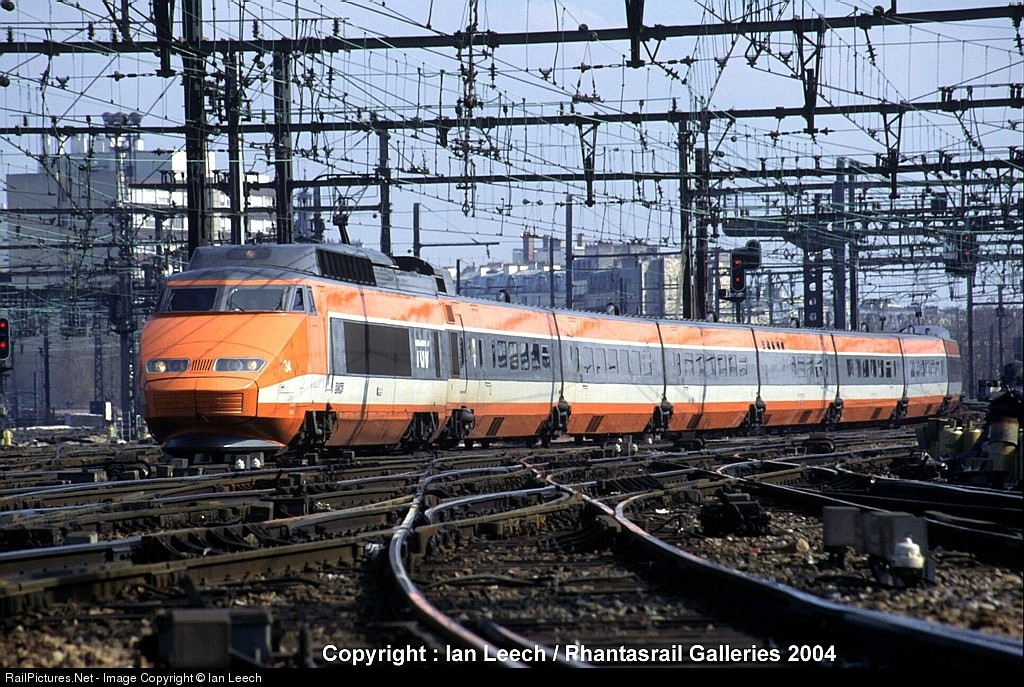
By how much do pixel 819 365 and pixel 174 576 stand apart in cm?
3619

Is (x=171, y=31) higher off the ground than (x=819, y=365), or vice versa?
(x=171, y=31)

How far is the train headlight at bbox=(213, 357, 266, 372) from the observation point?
2006 cm

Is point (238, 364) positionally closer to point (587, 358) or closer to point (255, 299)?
point (255, 299)

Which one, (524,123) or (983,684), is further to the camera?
(524,123)

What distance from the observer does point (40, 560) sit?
1008 centimetres

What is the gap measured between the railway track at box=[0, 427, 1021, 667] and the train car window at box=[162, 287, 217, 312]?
11.7 feet

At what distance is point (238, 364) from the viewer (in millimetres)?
20125

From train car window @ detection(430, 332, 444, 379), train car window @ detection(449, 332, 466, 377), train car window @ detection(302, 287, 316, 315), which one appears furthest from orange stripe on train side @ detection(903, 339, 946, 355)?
train car window @ detection(302, 287, 316, 315)

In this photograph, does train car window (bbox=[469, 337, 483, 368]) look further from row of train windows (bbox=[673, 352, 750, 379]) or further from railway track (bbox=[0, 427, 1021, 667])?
row of train windows (bbox=[673, 352, 750, 379])

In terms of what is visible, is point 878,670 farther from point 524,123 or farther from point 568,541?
point 524,123

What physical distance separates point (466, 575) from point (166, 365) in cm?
1146

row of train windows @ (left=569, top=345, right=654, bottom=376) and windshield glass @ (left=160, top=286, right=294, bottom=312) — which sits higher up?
windshield glass @ (left=160, top=286, right=294, bottom=312)

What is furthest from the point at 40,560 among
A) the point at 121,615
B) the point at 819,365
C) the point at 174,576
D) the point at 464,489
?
the point at 819,365

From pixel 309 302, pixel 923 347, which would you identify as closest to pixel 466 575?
pixel 309 302
